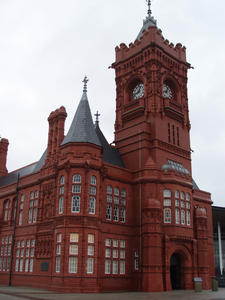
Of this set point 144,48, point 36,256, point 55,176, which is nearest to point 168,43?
point 144,48

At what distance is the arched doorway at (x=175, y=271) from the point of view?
3952 centimetres

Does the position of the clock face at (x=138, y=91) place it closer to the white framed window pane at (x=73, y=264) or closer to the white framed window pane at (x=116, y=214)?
the white framed window pane at (x=116, y=214)

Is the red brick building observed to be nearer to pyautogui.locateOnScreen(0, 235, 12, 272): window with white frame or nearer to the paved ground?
pyautogui.locateOnScreen(0, 235, 12, 272): window with white frame

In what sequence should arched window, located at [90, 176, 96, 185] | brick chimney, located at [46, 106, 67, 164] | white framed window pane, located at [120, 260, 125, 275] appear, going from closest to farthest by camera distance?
arched window, located at [90, 176, 96, 185]
white framed window pane, located at [120, 260, 125, 275]
brick chimney, located at [46, 106, 67, 164]

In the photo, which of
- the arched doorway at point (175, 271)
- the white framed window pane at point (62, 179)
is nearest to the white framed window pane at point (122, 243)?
the arched doorway at point (175, 271)

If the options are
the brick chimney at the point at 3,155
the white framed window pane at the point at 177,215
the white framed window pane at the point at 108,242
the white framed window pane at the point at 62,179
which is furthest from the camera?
the brick chimney at the point at 3,155

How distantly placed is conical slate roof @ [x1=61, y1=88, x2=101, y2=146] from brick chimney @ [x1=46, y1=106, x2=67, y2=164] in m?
2.60

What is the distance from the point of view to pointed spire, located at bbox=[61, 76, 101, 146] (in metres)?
37.1

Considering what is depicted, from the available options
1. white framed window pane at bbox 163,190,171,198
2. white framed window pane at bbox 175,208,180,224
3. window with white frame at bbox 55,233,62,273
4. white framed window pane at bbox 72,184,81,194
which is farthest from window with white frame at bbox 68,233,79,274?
white framed window pane at bbox 175,208,180,224

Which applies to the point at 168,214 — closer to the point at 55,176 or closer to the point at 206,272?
the point at 206,272

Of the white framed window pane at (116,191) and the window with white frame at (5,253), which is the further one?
the window with white frame at (5,253)

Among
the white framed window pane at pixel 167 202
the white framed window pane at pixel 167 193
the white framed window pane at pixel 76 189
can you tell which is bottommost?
the white framed window pane at pixel 167 202

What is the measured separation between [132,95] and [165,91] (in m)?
4.60

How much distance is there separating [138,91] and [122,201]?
52.8 feet
